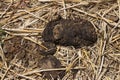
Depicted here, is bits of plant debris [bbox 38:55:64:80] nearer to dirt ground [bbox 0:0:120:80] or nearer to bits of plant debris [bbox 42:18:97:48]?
dirt ground [bbox 0:0:120:80]

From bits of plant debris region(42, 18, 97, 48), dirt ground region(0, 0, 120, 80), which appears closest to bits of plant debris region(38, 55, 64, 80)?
dirt ground region(0, 0, 120, 80)

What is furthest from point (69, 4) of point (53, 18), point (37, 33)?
point (37, 33)

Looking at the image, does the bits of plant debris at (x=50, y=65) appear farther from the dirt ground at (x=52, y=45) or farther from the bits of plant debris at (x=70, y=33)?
the bits of plant debris at (x=70, y=33)

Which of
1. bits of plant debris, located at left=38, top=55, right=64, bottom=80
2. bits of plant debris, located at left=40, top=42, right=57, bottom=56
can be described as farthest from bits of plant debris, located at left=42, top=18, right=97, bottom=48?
bits of plant debris, located at left=38, top=55, right=64, bottom=80

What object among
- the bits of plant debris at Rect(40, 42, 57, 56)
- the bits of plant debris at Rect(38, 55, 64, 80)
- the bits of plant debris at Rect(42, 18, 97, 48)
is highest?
the bits of plant debris at Rect(42, 18, 97, 48)

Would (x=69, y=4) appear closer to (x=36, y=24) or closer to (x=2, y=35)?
(x=36, y=24)

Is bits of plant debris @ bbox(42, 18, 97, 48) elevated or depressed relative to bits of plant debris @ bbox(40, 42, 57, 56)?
elevated

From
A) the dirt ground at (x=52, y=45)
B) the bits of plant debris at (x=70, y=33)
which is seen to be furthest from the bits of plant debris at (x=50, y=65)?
the bits of plant debris at (x=70, y=33)

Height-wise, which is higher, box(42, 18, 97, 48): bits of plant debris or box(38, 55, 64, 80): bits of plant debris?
box(42, 18, 97, 48): bits of plant debris
